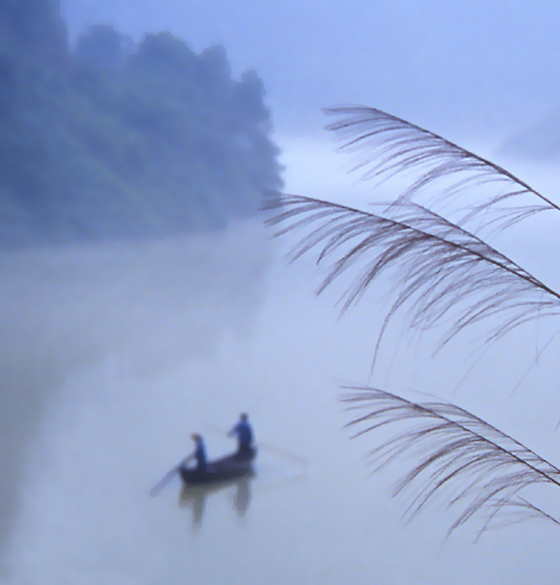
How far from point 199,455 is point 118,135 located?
690mm

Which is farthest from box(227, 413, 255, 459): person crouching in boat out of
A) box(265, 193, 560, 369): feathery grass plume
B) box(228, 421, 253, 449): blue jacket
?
box(265, 193, 560, 369): feathery grass plume

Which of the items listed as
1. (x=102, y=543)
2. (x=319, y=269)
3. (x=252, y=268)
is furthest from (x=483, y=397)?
(x=102, y=543)

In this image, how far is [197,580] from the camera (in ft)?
5.03

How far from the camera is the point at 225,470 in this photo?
1.53 m

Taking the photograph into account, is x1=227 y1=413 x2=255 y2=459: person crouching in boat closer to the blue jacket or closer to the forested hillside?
the blue jacket

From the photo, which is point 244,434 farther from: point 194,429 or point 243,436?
point 194,429

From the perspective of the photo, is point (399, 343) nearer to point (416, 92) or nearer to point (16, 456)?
point (416, 92)

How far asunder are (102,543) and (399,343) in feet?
2.42

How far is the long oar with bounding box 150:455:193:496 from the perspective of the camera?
1554mm

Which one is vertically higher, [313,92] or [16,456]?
[313,92]

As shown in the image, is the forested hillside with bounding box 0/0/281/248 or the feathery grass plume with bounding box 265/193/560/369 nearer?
the feathery grass plume with bounding box 265/193/560/369

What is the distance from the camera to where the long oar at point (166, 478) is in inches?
61.2

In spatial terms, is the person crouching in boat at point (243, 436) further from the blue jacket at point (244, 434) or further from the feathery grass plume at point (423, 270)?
the feathery grass plume at point (423, 270)

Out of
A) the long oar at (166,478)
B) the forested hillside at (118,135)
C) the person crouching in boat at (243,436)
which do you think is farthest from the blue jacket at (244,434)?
the forested hillside at (118,135)
